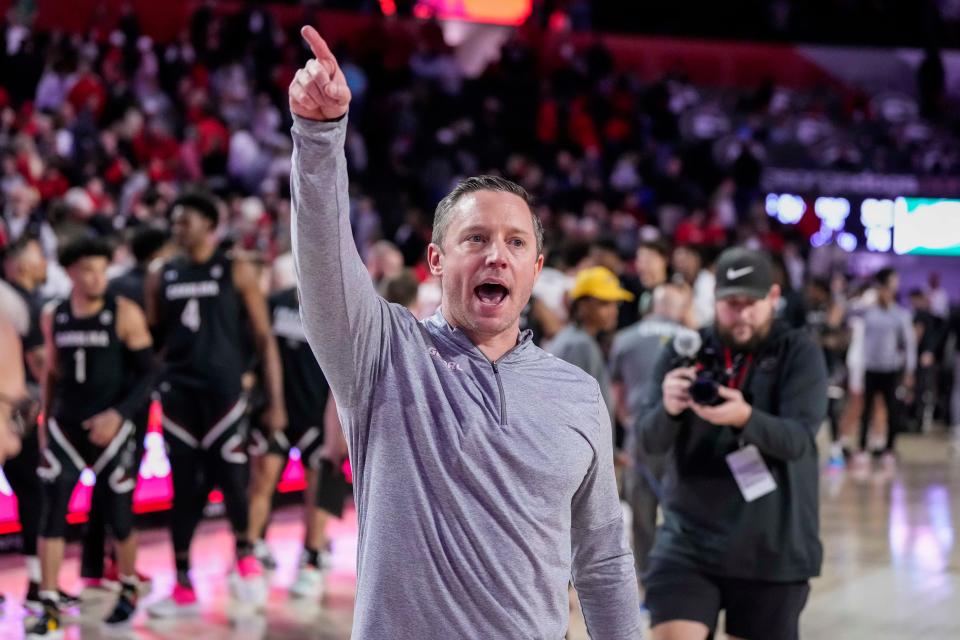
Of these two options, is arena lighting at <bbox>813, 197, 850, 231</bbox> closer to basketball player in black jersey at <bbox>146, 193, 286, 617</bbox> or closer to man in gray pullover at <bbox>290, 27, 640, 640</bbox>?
basketball player in black jersey at <bbox>146, 193, 286, 617</bbox>

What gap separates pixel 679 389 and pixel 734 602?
29.0 inches

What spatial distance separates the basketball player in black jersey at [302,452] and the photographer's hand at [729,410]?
12.7 ft

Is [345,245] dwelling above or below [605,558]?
above

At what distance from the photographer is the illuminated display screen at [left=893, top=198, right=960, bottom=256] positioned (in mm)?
21172

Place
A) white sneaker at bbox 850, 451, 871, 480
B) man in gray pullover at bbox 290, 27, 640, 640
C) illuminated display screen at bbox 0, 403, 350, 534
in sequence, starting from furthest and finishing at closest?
white sneaker at bbox 850, 451, 871, 480 → illuminated display screen at bbox 0, 403, 350, 534 → man in gray pullover at bbox 290, 27, 640, 640

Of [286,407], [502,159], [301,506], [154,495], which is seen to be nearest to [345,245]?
[286,407]

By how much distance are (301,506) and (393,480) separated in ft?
27.4

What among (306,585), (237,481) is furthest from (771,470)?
(306,585)

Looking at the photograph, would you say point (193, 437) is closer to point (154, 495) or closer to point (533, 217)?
point (154, 495)

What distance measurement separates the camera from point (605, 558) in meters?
2.90

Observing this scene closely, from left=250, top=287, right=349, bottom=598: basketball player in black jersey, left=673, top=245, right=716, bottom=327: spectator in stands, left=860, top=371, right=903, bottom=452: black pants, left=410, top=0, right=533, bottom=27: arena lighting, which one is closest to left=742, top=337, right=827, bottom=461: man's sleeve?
left=250, top=287, right=349, bottom=598: basketball player in black jersey

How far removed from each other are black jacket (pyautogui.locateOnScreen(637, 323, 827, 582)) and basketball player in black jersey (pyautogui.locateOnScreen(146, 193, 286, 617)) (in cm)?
351

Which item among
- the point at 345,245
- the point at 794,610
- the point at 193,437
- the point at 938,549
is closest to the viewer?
the point at 345,245

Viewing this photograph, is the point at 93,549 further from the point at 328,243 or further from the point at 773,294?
the point at 328,243
